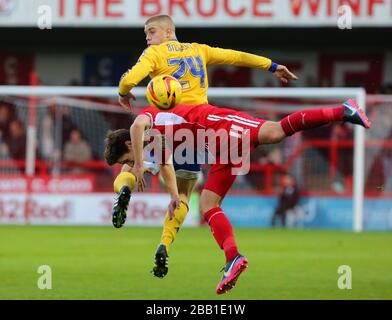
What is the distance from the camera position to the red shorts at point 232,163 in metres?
9.03

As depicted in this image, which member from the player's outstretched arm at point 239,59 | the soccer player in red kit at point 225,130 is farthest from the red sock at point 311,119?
the player's outstretched arm at point 239,59

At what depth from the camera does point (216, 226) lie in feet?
30.2

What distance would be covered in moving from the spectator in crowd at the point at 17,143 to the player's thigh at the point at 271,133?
13.0 metres

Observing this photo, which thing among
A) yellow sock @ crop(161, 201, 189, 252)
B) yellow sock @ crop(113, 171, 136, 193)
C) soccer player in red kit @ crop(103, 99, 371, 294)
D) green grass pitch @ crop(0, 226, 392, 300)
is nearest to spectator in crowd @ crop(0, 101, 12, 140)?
green grass pitch @ crop(0, 226, 392, 300)

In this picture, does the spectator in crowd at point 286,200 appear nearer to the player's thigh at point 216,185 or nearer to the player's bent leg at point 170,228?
the player's bent leg at point 170,228

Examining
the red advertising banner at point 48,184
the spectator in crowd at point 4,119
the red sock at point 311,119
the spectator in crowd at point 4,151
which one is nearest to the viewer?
the red sock at point 311,119

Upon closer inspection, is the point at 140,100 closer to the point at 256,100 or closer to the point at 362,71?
the point at 256,100

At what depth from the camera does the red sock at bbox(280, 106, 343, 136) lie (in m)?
8.70

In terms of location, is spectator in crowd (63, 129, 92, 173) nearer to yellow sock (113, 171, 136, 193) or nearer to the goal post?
the goal post

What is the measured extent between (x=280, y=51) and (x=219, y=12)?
3698mm

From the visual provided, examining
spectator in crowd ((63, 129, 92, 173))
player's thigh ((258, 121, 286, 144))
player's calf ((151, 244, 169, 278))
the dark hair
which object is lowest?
player's calf ((151, 244, 169, 278))

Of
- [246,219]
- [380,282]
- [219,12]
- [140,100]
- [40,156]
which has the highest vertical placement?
[219,12]

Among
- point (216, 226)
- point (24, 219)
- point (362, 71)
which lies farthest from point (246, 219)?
point (216, 226)

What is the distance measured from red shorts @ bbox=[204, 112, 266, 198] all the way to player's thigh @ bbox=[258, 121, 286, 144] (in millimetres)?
43
